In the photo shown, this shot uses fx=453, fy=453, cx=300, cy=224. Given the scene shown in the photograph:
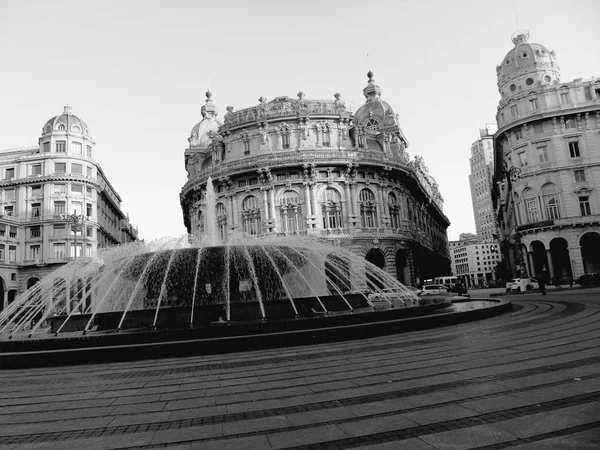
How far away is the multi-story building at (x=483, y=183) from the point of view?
143 metres

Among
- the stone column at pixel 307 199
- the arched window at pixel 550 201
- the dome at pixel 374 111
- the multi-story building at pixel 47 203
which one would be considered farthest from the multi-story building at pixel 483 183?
the multi-story building at pixel 47 203

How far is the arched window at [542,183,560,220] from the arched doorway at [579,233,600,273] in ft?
12.5

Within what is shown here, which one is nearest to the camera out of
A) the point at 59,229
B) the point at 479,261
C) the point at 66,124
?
the point at 59,229

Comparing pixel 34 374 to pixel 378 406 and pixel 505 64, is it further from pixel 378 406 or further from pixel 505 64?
pixel 505 64

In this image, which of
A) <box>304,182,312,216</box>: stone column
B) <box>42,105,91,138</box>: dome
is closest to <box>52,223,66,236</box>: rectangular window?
<box>42,105,91,138</box>: dome

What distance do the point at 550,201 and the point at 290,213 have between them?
25.0 m

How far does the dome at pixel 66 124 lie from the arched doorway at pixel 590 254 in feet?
189

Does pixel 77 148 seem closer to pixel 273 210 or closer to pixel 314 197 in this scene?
pixel 273 210

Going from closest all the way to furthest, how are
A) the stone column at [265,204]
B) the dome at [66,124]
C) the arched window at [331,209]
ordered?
the arched window at [331,209] → the stone column at [265,204] → the dome at [66,124]

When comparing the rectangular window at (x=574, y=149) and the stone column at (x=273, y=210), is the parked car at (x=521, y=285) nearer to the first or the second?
the rectangular window at (x=574, y=149)

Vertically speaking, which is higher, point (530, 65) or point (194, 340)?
point (530, 65)

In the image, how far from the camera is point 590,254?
145 feet

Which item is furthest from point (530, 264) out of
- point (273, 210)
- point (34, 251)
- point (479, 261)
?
point (479, 261)

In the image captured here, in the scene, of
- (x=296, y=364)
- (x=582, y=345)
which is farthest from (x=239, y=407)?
(x=582, y=345)
